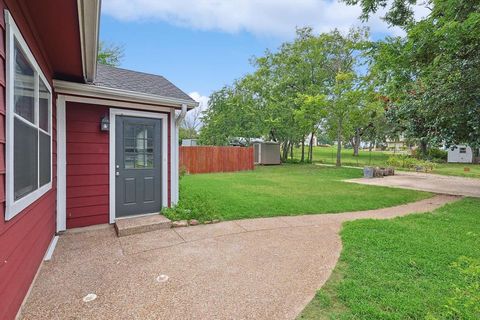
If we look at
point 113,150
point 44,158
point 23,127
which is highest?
point 23,127

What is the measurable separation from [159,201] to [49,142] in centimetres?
207

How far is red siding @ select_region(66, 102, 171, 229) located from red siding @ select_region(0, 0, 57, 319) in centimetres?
115

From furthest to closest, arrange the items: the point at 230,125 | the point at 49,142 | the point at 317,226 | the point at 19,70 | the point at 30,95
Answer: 1. the point at 230,125
2. the point at 317,226
3. the point at 49,142
4. the point at 30,95
5. the point at 19,70

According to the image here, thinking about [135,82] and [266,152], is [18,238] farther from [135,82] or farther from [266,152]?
[266,152]

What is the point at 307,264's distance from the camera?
3031mm

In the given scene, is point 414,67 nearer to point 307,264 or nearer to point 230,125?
point 307,264

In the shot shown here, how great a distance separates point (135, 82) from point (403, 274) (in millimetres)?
5083

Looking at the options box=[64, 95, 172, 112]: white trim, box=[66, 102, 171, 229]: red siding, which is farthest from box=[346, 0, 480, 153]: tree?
box=[66, 102, 171, 229]: red siding

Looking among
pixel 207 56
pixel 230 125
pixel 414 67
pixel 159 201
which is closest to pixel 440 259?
pixel 159 201

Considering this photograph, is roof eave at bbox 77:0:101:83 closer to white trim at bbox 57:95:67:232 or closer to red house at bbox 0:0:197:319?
red house at bbox 0:0:197:319

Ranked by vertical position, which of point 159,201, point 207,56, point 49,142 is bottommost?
point 159,201

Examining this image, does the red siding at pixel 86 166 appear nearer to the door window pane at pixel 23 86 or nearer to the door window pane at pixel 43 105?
the door window pane at pixel 43 105

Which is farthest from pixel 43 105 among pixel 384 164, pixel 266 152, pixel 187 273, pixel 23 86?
pixel 384 164

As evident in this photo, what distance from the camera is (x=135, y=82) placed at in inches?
196
